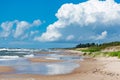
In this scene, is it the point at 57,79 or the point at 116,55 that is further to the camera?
the point at 116,55

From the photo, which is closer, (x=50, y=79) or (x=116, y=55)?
(x=50, y=79)

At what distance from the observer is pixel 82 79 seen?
20656mm

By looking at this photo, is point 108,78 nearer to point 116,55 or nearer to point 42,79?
point 42,79

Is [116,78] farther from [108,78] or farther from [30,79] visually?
[30,79]

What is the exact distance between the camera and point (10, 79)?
21.4 metres

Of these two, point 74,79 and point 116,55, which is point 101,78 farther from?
point 116,55

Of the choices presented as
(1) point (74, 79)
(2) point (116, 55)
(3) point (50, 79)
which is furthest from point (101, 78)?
(2) point (116, 55)

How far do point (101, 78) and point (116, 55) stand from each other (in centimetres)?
3331

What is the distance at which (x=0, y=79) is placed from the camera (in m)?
21.1

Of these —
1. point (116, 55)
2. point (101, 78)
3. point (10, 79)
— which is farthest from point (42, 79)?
point (116, 55)

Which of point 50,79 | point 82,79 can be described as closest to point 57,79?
point 50,79

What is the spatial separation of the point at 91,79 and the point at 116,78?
1714mm

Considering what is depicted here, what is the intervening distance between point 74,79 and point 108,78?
2366 mm

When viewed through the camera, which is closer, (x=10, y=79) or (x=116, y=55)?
(x=10, y=79)
